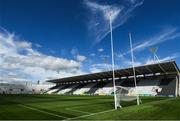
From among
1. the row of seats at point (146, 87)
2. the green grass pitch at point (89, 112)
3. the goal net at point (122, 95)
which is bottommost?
the green grass pitch at point (89, 112)

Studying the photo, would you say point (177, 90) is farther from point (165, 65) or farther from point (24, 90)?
point (24, 90)

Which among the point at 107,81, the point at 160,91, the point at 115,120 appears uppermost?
the point at 107,81

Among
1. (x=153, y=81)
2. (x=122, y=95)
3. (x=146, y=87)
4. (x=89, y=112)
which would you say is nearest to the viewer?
(x=89, y=112)

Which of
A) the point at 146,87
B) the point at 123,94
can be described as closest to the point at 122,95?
the point at 123,94

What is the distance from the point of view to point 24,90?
13150 cm

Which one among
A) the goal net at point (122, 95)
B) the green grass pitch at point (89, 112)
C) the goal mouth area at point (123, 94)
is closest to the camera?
the green grass pitch at point (89, 112)

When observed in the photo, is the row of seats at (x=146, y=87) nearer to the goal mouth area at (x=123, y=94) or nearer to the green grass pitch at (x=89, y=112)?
the goal mouth area at (x=123, y=94)

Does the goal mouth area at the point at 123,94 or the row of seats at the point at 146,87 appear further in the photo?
the row of seats at the point at 146,87

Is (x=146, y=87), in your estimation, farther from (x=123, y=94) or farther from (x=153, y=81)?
(x=123, y=94)

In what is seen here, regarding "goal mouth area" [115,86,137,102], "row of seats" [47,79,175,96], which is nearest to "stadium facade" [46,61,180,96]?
"row of seats" [47,79,175,96]

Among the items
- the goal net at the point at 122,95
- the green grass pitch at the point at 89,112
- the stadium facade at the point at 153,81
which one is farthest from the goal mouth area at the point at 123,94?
the stadium facade at the point at 153,81

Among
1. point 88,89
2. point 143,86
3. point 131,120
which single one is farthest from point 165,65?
point 131,120

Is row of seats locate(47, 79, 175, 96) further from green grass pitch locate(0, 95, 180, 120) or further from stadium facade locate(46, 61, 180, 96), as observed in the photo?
green grass pitch locate(0, 95, 180, 120)

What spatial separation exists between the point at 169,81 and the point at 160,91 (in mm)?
6796
